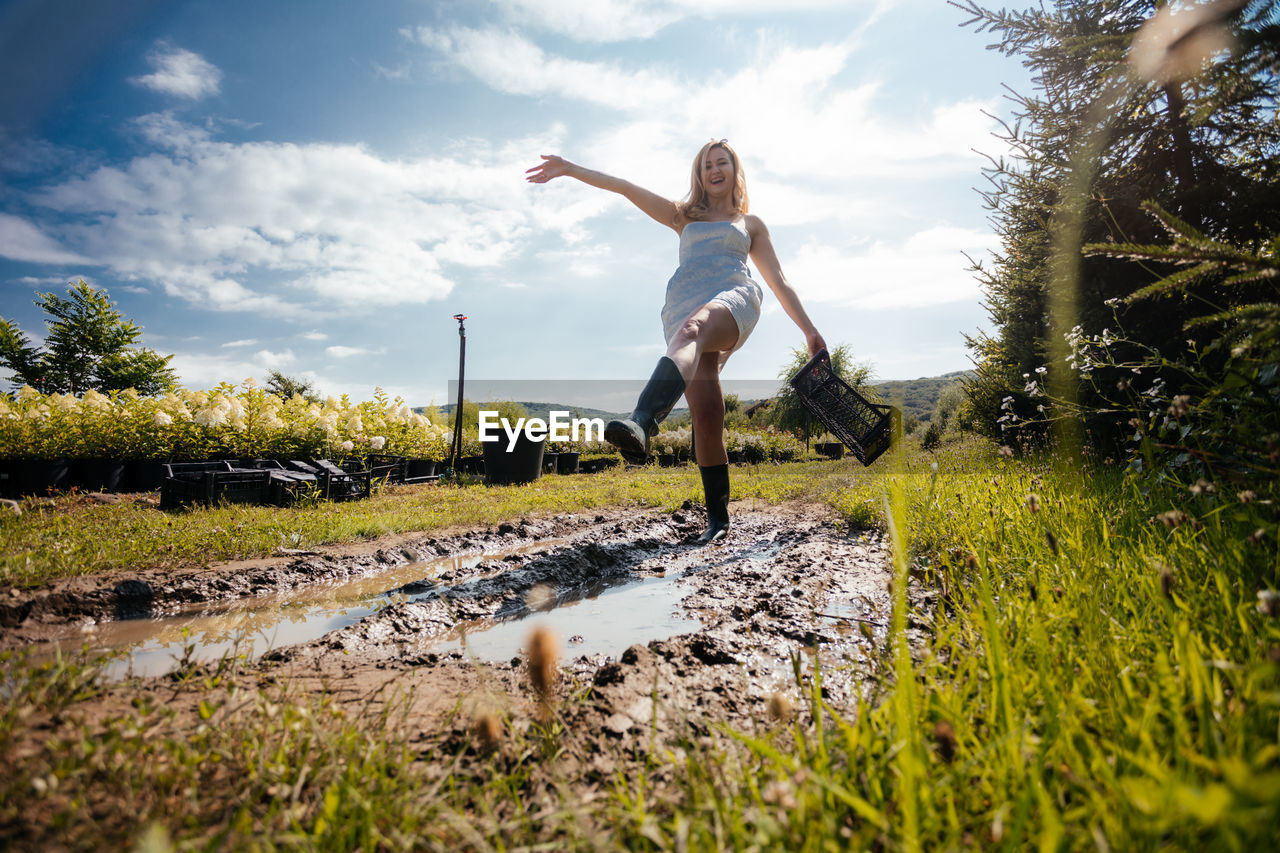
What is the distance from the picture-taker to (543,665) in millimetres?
1490

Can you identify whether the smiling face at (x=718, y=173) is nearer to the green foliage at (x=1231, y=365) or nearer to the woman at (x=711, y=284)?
the woman at (x=711, y=284)

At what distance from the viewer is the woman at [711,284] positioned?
9.85 ft

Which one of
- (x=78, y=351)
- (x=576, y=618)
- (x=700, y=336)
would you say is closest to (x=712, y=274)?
(x=700, y=336)

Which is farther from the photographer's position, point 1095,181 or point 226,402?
point 226,402

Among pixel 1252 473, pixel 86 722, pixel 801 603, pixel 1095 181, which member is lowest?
pixel 801 603

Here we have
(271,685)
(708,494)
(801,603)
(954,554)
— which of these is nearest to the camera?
(271,685)

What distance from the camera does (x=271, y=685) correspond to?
1281mm

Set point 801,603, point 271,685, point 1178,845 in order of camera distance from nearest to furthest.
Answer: point 1178,845 < point 271,685 < point 801,603

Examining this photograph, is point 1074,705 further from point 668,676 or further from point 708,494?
point 708,494

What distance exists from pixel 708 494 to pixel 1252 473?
2.38 metres

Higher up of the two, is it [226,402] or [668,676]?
[226,402]

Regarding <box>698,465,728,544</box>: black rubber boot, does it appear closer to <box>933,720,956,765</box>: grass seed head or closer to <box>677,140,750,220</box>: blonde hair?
<box>677,140,750,220</box>: blonde hair

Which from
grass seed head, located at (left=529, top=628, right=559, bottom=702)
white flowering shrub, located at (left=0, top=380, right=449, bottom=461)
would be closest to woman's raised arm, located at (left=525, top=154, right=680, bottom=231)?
grass seed head, located at (left=529, top=628, right=559, bottom=702)

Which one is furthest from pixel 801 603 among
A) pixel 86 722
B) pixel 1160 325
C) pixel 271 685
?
pixel 1160 325
